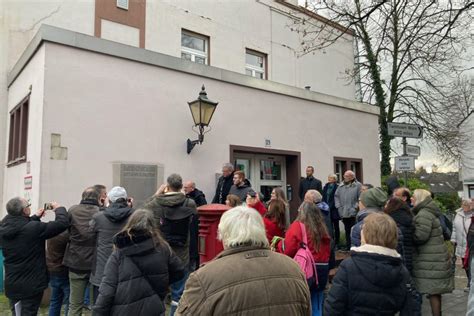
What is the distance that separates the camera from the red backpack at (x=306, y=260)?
432 cm

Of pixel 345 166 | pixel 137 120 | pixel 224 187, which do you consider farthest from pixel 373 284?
pixel 345 166

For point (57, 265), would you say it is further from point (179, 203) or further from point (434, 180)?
point (434, 180)

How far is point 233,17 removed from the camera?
13.9 m

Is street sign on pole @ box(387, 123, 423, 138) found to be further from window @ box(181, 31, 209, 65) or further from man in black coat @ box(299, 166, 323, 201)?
window @ box(181, 31, 209, 65)

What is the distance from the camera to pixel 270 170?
10164 millimetres

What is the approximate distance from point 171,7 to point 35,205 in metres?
8.39

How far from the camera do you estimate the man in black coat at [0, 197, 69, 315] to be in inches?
175

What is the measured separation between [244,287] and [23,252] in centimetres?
358

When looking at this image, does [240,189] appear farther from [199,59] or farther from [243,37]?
[243,37]

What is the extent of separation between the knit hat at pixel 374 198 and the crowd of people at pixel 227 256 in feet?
0.04

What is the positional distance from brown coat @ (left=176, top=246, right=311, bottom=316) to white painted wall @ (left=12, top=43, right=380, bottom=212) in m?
5.36

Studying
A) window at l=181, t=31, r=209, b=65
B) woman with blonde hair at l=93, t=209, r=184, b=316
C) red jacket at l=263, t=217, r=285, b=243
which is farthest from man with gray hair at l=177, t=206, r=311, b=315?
window at l=181, t=31, r=209, b=65

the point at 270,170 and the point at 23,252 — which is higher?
the point at 270,170

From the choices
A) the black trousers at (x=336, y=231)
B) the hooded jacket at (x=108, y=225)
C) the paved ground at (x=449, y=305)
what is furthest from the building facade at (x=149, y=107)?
the hooded jacket at (x=108, y=225)
